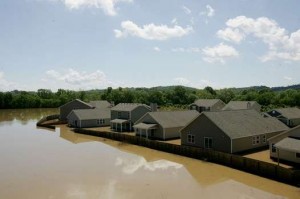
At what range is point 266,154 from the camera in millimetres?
35344

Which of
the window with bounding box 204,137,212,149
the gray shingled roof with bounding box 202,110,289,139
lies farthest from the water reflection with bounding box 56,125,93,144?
the gray shingled roof with bounding box 202,110,289,139

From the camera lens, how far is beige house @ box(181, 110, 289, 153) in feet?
119

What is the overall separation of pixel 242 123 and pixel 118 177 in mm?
17423

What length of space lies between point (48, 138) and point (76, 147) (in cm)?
1078

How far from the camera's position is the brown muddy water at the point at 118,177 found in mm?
25562

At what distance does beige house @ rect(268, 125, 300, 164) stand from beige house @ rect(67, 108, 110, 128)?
138ft

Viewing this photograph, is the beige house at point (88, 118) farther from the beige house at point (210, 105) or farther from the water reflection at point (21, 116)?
the beige house at point (210, 105)

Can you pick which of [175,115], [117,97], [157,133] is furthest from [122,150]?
[117,97]

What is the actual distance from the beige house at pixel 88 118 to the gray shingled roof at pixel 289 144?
4344 cm

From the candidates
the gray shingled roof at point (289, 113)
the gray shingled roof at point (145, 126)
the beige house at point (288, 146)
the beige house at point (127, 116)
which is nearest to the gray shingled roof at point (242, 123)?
the beige house at point (288, 146)

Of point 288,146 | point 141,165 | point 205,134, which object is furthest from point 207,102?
point 288,146

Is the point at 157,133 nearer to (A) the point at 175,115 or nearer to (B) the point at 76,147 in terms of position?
(A) the point at 175,115

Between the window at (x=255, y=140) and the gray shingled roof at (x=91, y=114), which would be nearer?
the window at (x=255, y=140)

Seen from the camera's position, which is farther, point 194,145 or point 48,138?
point 48,138
